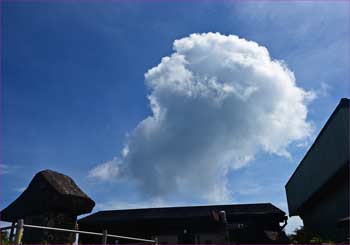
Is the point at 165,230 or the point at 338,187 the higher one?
the point at 338,187

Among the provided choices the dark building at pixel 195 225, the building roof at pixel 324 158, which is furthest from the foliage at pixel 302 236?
the building roof at pixel 324 158

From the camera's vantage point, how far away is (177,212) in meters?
23.2

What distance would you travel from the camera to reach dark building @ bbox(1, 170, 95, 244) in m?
7.03

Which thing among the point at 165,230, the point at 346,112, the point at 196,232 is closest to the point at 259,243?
the point at 196,232

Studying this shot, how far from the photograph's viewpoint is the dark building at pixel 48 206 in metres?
7.03

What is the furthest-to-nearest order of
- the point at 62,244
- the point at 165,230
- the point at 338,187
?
the point at 165,230, the point at 338,187, the point at 62,244

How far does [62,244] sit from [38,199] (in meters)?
1.20

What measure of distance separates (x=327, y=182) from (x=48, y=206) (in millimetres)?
13942

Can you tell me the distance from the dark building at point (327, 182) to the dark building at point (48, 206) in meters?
10.1

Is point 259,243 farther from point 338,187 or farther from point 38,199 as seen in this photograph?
point 38,199

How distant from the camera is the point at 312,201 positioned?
800 inches

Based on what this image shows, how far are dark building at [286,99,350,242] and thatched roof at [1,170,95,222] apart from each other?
10.0 m

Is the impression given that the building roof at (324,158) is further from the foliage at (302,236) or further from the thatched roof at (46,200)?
the thatched roof at (46,200)

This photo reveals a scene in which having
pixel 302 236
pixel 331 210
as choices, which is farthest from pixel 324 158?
pixel 302 236
